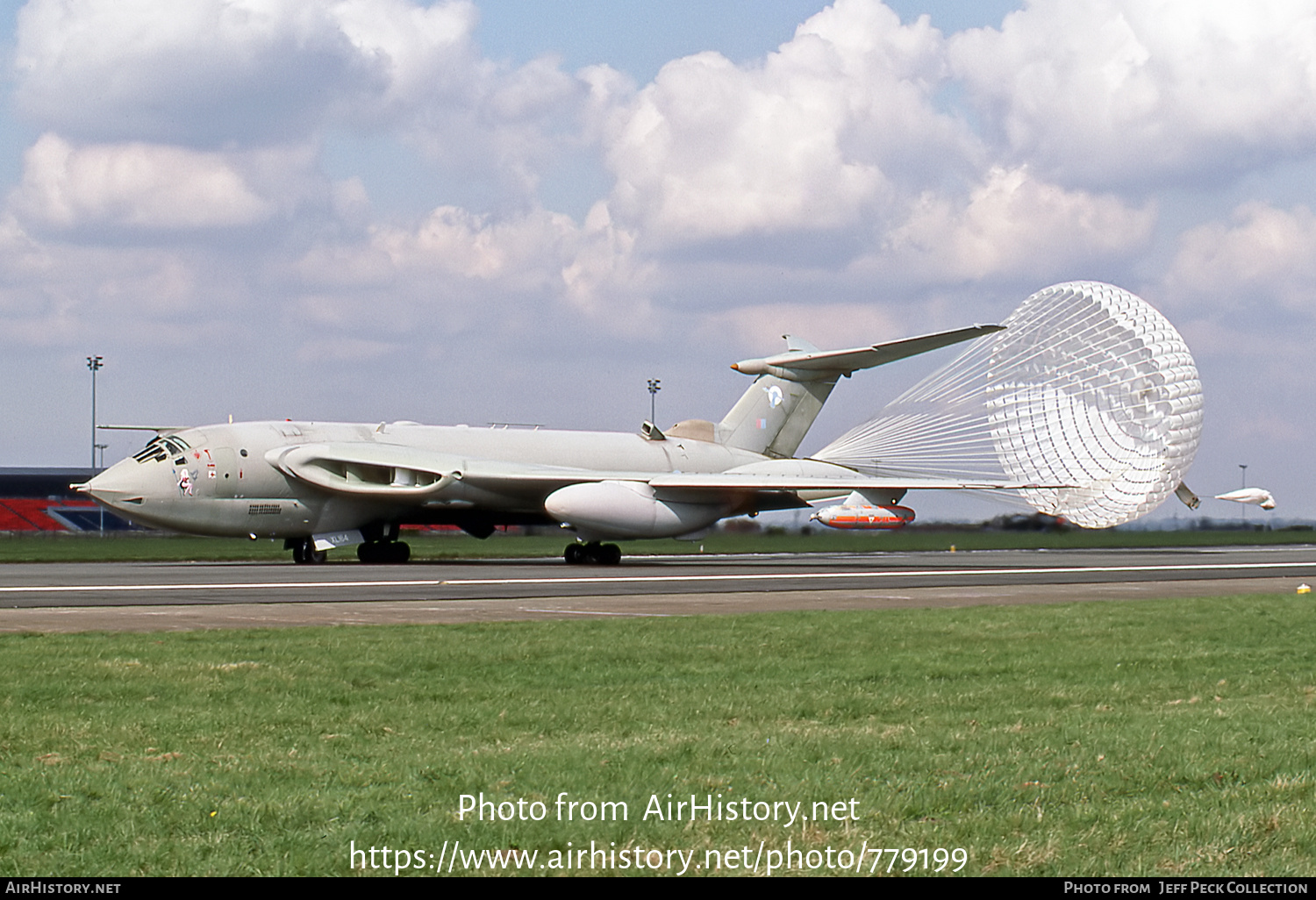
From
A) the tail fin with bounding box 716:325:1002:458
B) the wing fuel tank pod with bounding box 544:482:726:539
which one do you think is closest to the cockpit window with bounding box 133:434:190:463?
the wing fuel tank pod with bounding box 544:482:726:539

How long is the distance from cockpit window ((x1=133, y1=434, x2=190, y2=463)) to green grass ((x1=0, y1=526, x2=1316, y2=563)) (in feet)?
17.6

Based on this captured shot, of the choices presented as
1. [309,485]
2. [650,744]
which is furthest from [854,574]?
[650,744]

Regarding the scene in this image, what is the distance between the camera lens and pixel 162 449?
1355 inches

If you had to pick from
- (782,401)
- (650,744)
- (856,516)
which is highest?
(782,401)

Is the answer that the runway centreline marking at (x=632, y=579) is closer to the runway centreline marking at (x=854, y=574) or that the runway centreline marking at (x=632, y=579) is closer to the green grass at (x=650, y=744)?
the runway centreline marking at (x=854, y=574)

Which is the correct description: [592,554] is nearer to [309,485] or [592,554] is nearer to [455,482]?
[455,482]

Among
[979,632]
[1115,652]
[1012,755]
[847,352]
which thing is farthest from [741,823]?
[847,352]

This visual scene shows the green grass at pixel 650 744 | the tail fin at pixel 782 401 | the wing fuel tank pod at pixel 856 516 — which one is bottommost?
the green grass at pixel 650 744

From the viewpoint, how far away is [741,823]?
6340 millimetres

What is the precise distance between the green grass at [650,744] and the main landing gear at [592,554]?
22.2m

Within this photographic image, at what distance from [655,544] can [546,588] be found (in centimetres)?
2926

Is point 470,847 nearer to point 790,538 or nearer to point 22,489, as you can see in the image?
point 790,538

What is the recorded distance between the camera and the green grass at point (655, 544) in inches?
1690

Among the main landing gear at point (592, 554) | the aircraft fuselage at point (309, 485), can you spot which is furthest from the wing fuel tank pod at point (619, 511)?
the aircraft fuselage at point (309, 485)
